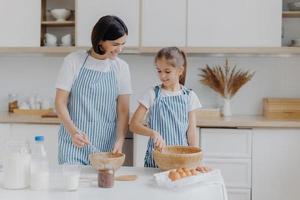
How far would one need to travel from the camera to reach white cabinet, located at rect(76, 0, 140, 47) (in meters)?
3.43

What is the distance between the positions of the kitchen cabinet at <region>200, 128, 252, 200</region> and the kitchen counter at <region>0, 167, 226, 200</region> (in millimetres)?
1528

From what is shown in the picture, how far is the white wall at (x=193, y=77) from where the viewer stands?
3.70 m

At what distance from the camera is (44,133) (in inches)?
132

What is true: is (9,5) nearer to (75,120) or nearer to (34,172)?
(75,120)

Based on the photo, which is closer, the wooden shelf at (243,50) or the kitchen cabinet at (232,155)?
the kitchen cabinet at (232,155)

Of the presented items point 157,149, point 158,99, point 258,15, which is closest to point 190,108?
point 158,99

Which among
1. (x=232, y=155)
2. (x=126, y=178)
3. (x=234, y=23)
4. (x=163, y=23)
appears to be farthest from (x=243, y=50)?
(x=126, y=178)

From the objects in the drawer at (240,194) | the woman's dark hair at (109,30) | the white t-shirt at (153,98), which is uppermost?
the woman's dark hair at (109,30)

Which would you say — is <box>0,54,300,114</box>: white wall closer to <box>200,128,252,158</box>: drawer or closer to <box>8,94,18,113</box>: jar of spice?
<box>8,94,18,113</box>: jar of spice

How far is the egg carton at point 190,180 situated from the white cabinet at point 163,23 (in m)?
1.82

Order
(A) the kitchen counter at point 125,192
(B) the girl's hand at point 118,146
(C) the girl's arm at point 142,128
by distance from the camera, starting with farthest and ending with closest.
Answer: (B) the girl's hand at point 118,146 → (C) the girl's arm at point 142,128 → (A) the kitchen counter at point 125,192

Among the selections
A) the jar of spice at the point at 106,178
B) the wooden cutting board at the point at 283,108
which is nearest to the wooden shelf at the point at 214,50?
the wooden cutting board at the point at 283,108

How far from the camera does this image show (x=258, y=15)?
132 inches

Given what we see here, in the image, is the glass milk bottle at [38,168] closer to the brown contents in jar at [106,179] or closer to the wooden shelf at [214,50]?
the brown contents in jar at [106,179]
